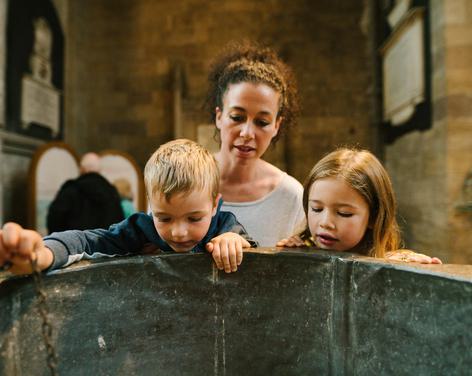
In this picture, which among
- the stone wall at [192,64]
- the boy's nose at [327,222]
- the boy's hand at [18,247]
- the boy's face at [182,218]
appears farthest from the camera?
the stone wall at [192,64]

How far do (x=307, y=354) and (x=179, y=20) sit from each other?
20.1 feet

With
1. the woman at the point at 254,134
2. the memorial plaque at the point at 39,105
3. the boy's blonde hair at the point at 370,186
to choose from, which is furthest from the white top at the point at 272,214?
the memorial plaque at the point at 39,105

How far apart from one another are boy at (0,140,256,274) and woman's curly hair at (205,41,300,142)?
1.92 feet

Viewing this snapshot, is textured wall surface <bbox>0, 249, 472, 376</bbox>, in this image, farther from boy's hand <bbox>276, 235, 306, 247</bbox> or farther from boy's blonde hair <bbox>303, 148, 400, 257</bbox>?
boy's blonde hair <bbox>303, 148, 400, 257</bbox>

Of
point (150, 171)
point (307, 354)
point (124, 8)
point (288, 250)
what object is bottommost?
point (307, 354)

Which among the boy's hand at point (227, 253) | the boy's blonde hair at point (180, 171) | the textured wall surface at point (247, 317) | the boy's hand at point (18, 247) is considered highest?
the boy's blonde hair at point (180, 171)

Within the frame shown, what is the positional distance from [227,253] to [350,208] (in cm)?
47

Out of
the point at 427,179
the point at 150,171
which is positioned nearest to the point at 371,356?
the point at 150,171

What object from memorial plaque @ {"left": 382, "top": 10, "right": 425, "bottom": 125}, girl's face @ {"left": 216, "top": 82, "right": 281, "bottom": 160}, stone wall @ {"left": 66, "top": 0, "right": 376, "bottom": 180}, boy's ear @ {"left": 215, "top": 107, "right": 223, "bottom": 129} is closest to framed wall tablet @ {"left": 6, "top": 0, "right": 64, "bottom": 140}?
stone wall @ {"left": 66, "top": 0, "right": 376, "bottom": 180}

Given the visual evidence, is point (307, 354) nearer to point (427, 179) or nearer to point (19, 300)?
point (19, 300)

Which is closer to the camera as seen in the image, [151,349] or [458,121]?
[151,349]

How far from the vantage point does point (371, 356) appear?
1.01 metres

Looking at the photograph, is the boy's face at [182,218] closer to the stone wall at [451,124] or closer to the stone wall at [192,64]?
the stone wall at [451,124]

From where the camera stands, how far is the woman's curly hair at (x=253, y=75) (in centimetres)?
178
